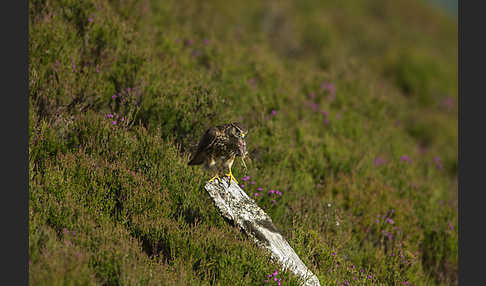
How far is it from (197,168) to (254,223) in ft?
3.83

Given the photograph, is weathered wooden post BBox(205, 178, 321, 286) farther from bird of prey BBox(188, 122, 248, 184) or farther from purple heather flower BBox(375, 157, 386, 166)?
purple heather flower BBox(375, 157, 386, 166)

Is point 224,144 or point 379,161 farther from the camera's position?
point 379,161

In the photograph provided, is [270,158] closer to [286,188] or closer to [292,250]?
[286,188]

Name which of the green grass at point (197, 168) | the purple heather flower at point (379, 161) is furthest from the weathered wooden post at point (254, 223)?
the purple heather flower at point (379, 161)

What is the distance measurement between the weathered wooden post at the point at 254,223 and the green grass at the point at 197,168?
13 centimetres

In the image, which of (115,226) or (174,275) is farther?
(115,226)

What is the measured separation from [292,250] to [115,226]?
1712mm

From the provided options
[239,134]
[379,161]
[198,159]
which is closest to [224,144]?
[239,134]

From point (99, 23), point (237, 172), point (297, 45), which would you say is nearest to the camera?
point (237, 172)

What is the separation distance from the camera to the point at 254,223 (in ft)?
14.4

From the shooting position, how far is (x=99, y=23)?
696cm

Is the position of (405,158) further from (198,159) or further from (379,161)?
(198,159)

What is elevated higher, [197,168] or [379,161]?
[197,168]

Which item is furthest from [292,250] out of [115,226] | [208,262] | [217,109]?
[217,109]
